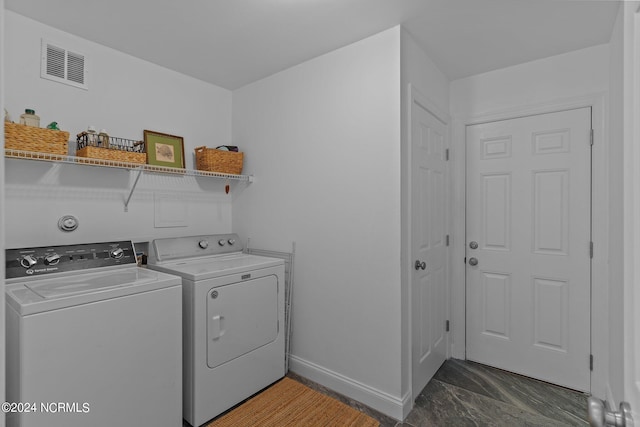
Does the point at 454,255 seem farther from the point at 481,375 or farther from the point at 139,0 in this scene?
the point at 139,0

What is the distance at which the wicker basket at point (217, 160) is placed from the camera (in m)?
2.62

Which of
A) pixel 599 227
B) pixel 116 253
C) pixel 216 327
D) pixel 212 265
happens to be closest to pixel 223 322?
pixel 216 327

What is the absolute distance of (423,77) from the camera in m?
2.29

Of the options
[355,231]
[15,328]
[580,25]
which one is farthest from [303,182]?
[580,25]

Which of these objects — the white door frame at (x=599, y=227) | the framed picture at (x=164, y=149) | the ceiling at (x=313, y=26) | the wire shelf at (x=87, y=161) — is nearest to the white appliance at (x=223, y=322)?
the wire shelf at (x=87, y=161)

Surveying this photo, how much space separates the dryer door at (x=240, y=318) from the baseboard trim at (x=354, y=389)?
1.18ft

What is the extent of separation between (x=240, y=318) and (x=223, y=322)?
127 mm

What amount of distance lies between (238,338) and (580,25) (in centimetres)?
285

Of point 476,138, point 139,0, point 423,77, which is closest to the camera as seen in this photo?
point 139,0

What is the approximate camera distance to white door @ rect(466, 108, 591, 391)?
228 centimetres

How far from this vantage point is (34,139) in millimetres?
1730
